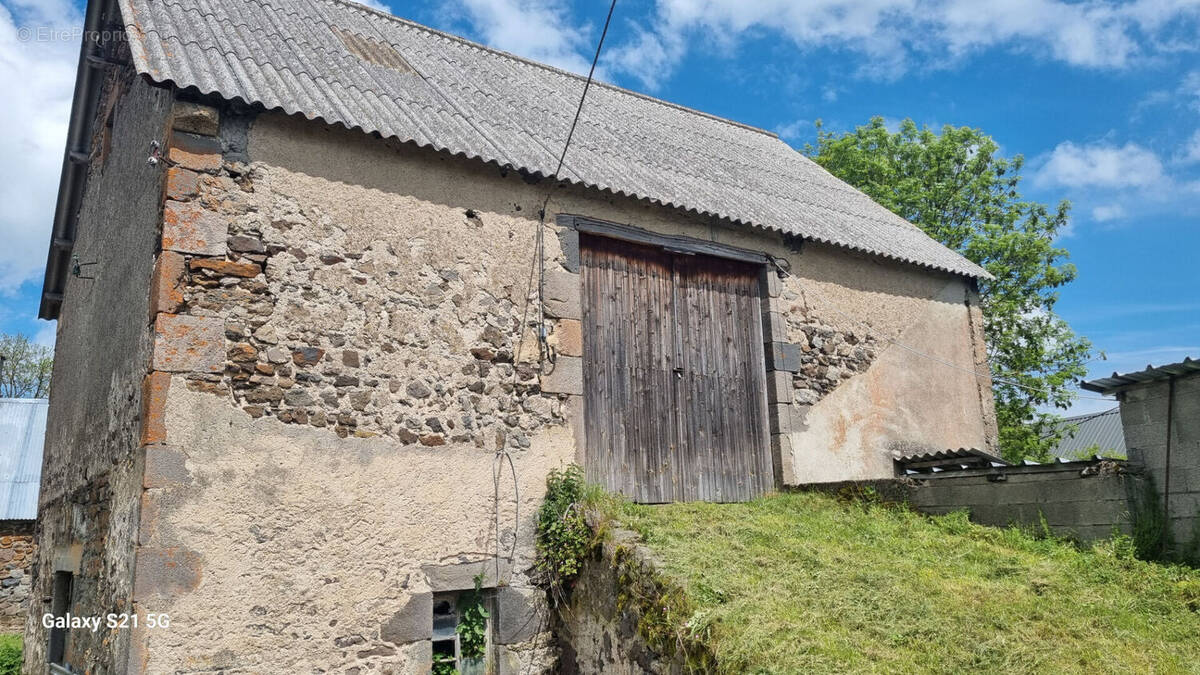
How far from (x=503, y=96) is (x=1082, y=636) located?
295 inches

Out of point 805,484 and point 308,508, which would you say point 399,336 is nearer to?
point 308,508

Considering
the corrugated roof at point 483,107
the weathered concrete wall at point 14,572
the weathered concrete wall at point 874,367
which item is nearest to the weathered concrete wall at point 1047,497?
the weathered concrete wall at point 874,367

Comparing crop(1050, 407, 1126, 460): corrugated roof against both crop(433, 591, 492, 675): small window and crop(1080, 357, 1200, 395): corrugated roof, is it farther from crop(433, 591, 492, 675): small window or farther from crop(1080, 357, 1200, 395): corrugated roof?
crop(433, 591, 492, 675): small window

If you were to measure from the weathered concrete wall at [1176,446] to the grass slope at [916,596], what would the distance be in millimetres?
385

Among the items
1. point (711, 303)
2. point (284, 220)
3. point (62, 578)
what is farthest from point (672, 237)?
point (62, 578)

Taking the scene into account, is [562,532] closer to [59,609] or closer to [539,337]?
[539,337]

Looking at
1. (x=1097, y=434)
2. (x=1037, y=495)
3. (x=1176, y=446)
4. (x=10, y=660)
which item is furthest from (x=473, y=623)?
(x=1097, y=434)

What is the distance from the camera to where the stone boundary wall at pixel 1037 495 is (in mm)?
6594

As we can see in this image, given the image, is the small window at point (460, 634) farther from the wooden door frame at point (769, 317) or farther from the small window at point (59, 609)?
the small window at point (59, 609)

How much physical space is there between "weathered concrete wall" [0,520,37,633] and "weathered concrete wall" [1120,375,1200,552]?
1702cm

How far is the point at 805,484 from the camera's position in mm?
8648

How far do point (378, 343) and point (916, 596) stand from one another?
4295 millimetres

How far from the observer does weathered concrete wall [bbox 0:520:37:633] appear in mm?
15000

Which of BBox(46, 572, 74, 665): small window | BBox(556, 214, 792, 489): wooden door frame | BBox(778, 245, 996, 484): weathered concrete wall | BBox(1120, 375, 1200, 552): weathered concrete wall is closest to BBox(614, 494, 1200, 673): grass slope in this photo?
BBox(1120, 375, 1200, 552): weathered concrete wall
